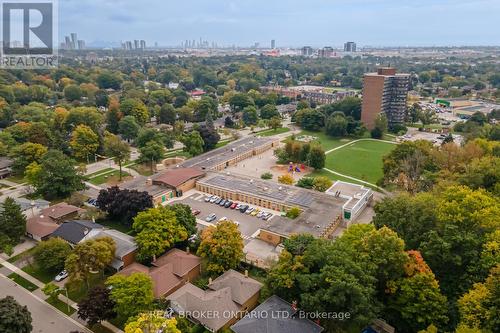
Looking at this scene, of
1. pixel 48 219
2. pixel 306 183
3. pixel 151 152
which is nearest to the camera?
pixel 48 219

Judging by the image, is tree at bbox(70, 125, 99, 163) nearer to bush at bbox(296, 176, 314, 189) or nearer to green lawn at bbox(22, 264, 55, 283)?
green lawn at bbox(22, 264, 55, 283)

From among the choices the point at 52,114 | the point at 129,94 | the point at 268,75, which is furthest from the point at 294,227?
the point at 268,75

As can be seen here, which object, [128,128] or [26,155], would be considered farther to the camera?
[128,128]

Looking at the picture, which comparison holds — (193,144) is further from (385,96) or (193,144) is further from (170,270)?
(385,96)

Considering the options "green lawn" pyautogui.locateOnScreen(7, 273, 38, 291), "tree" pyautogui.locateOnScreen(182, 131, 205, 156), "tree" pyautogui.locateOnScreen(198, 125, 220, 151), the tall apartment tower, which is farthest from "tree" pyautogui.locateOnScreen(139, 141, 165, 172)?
the tall apartment tower

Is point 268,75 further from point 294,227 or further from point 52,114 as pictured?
point 294,227

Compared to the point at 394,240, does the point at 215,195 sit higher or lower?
lower

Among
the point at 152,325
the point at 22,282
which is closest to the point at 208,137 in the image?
the point at 22,282
